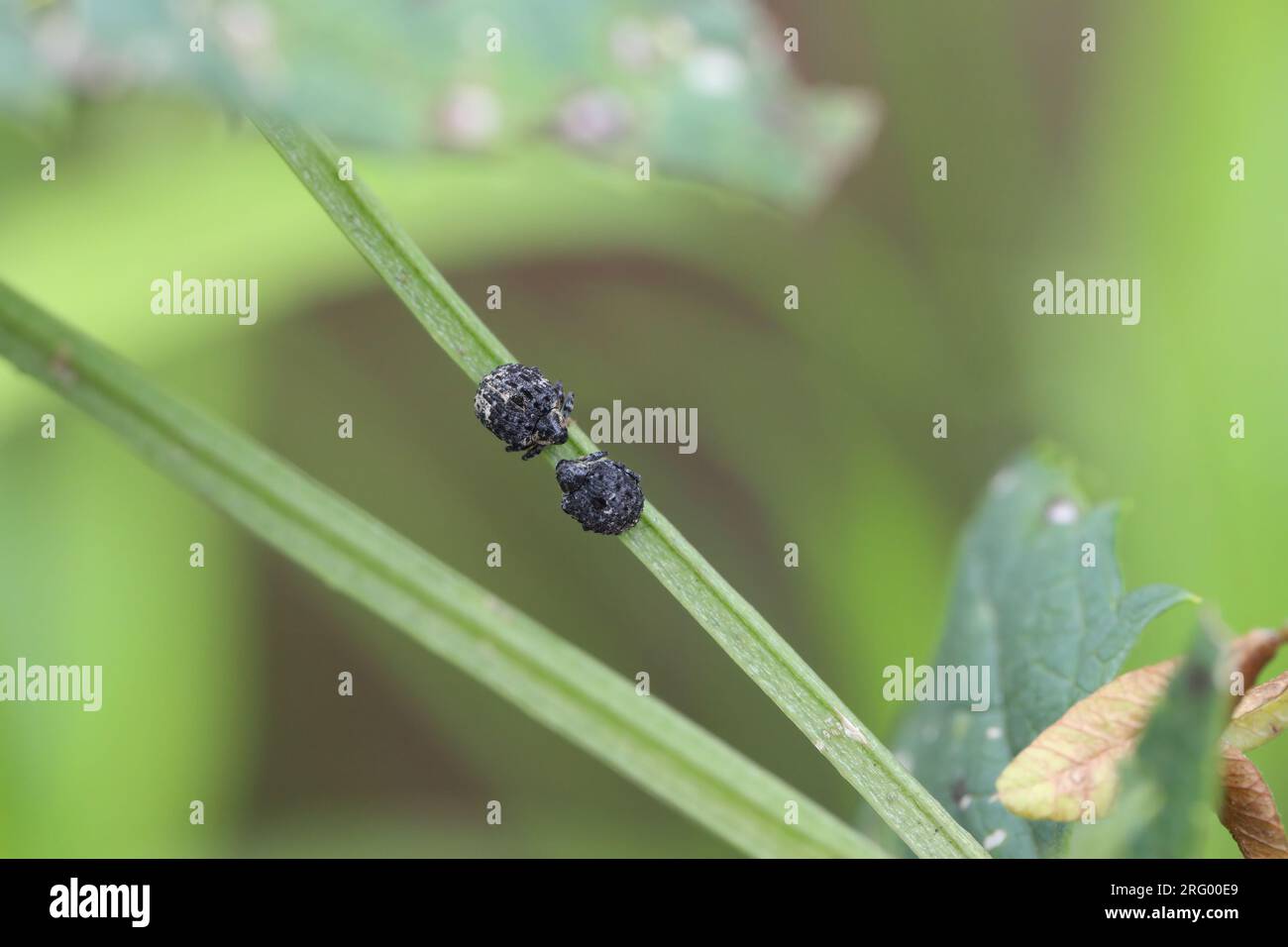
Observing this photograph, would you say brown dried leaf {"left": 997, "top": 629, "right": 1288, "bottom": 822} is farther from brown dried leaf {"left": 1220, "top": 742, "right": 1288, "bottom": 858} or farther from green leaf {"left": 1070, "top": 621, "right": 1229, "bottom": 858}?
green leaf {"left": 1070, "top": 621, "right": 1229, "bottom": 858}

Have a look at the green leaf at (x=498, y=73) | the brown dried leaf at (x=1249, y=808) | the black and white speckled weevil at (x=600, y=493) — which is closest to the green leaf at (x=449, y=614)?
the black and white speckled weevil at (x=600, y=493)

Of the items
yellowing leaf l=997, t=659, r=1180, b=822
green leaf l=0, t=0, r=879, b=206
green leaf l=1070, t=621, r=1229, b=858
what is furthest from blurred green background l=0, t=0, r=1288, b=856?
green leaf l=1070, t=621, r=1229, b=858

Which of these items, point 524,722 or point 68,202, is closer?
point 68,202

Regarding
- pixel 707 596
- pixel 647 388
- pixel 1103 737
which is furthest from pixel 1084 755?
pixel 647 388

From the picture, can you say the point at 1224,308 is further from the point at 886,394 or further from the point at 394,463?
the point at 394,463

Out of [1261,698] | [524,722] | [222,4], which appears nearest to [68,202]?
[222,4]

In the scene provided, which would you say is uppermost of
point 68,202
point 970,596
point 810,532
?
point 68,202
